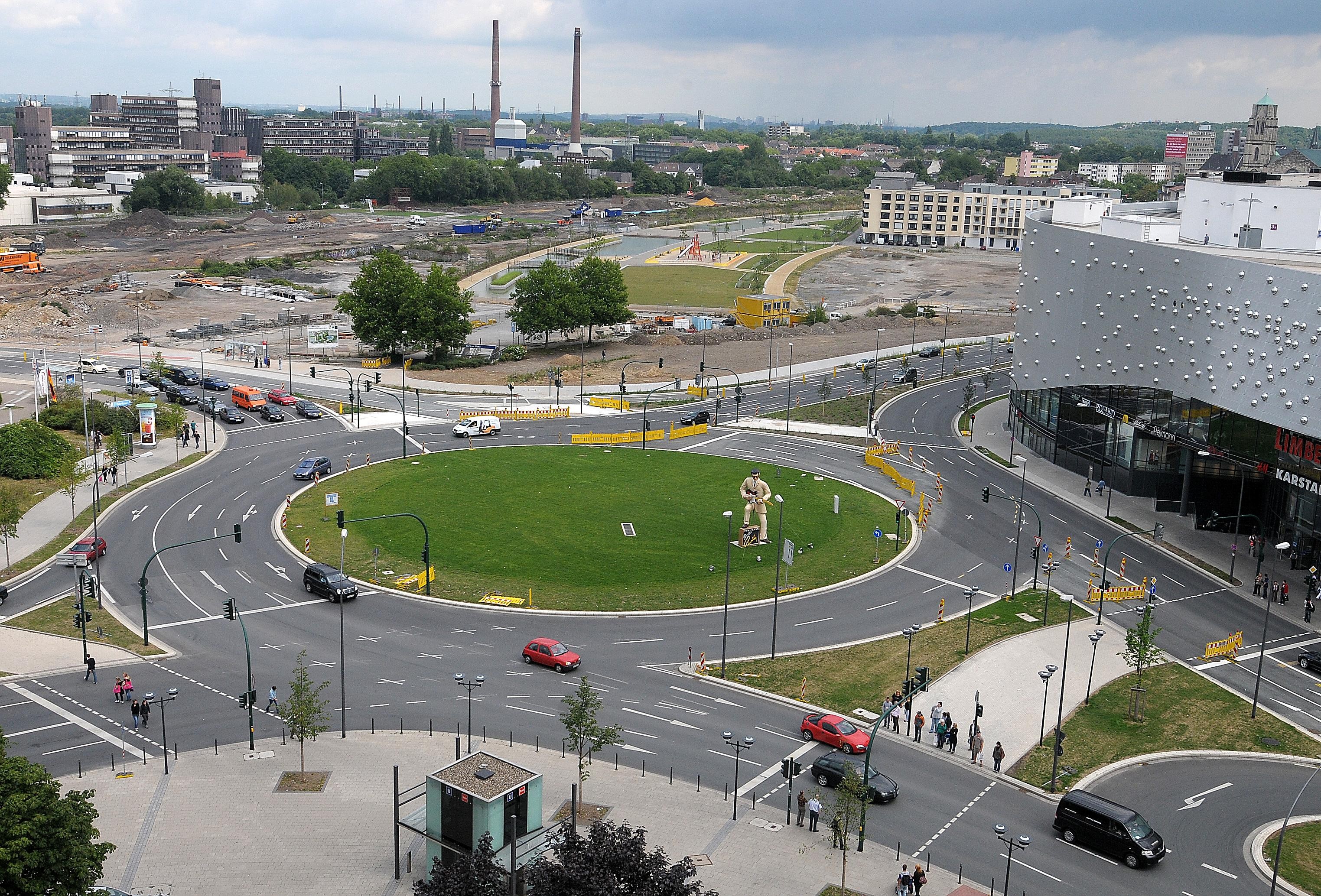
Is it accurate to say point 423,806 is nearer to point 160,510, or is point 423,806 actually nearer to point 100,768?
point 100,768

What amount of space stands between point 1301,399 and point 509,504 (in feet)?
149

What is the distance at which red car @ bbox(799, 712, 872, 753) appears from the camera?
4450cm

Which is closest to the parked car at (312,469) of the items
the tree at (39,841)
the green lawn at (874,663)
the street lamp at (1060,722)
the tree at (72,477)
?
the tree at (72,477)

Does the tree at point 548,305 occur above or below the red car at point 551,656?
above

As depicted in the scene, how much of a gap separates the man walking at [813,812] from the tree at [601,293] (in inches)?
3771

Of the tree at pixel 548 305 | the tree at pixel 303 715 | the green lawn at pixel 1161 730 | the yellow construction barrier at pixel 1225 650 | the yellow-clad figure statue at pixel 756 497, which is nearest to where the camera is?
the tree at pixel 303 715

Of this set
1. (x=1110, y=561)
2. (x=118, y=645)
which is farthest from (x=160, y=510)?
(x=1110, y=561)

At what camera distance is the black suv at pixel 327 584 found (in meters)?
58.4

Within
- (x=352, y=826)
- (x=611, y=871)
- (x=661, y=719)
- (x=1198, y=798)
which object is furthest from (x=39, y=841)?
(x=1198, y=798)

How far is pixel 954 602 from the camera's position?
6116cm

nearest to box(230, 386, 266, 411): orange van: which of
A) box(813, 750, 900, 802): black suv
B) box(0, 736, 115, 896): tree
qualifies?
box(813, 750, 900, 802): black suv

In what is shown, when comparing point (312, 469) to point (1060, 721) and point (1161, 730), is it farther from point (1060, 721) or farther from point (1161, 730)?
point (1161, 730)

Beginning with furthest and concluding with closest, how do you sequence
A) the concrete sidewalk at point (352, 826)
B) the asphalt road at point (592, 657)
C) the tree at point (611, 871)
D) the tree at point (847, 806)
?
the asphalt road at point (592, 657)
the tree at point (847, 806)
the concrete sidewalk at point (352, 826)
the tree at point (611, 871)

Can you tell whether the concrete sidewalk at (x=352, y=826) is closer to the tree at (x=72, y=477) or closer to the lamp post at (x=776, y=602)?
the lamp post at (x=776, y=602)
